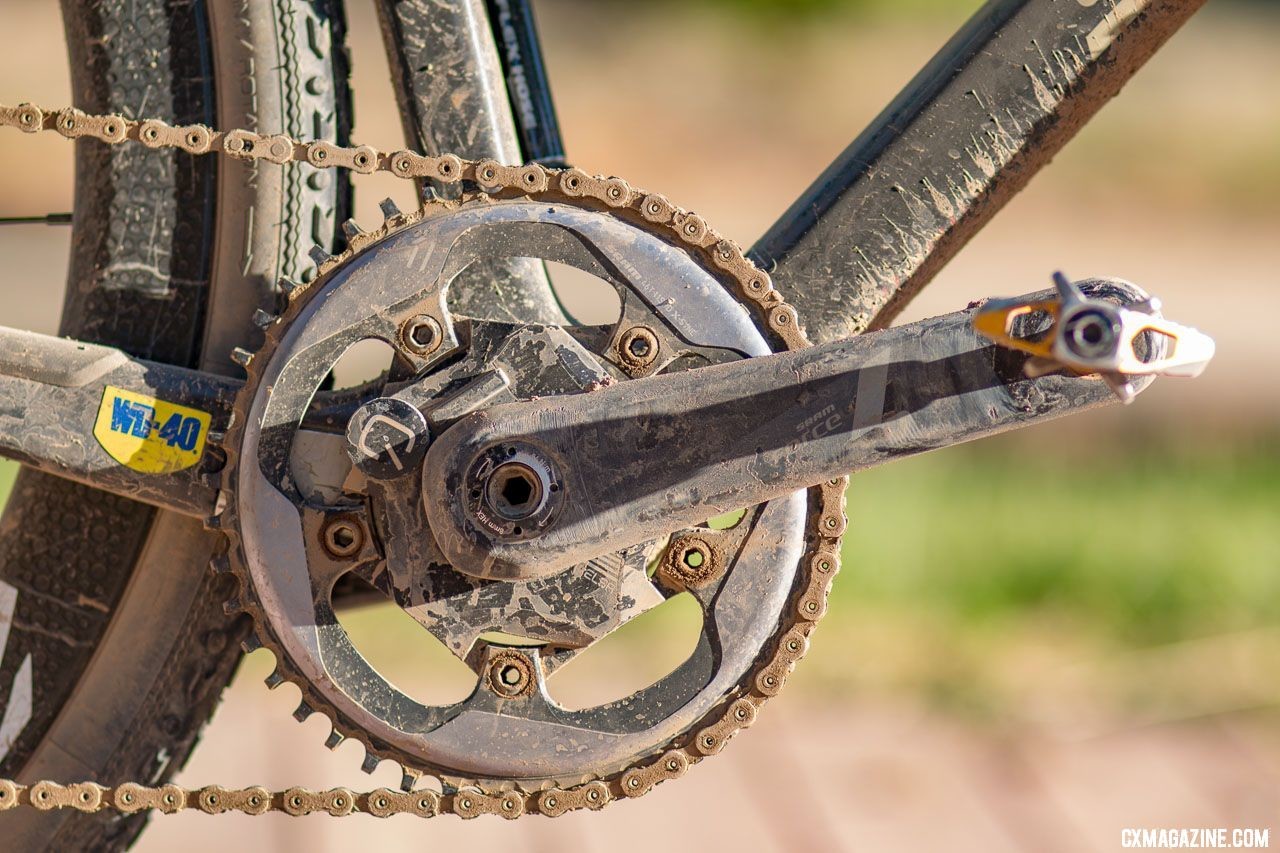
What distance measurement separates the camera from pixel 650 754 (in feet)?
4.11

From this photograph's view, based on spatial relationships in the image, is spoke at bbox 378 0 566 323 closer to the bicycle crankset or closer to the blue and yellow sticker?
the bicycle crankset

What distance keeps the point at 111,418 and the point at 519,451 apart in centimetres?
35

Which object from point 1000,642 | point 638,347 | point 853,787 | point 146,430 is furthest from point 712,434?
point 1000,642

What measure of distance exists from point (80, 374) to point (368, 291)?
0.26m

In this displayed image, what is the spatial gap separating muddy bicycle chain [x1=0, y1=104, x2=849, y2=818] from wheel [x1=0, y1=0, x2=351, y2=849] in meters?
0.07

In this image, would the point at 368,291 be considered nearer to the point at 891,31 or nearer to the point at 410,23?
the point at 410,23

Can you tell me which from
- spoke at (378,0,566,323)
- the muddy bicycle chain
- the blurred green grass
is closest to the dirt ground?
the blurred green grass

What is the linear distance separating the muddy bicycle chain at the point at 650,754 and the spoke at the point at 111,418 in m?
0.14

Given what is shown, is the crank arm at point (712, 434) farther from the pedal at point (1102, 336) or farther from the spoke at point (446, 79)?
the spoke at point (446, 79)

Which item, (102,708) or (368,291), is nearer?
(368,291)

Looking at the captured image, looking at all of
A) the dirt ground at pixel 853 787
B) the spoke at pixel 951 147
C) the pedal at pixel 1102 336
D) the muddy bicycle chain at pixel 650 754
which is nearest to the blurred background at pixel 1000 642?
the dirt ground at pixel 853 787

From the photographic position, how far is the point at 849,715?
10.2ft

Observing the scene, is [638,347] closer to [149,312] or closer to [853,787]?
[149,312]

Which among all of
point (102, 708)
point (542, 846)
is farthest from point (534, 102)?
point (542, 846)
